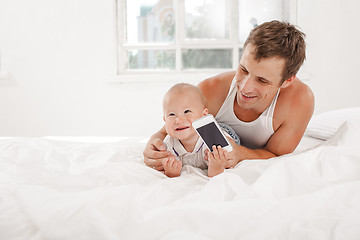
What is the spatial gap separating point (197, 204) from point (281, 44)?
729 mm

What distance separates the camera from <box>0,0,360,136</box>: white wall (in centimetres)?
275

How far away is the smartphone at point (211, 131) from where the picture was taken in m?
1.00

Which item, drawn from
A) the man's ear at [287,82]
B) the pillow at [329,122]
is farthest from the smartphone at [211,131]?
the pillow at [329,122]

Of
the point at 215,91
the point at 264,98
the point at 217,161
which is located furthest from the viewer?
the point at 215,91

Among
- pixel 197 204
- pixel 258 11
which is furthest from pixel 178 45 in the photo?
pixel 197 204

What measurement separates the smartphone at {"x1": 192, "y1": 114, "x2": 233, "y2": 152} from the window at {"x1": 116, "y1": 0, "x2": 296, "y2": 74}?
2.05 m

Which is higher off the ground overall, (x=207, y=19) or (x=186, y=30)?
(x=207, y=19)

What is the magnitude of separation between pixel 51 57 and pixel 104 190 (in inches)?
95.6

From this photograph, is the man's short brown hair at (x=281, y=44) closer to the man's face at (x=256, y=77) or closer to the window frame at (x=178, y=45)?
the man's face at (x=256, y=77)

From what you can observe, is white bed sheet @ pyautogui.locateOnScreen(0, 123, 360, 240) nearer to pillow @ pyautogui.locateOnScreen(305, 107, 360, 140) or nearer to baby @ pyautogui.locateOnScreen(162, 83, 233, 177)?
baby @ pyautogui.locateOnScreen(162, 83, 233, 177)

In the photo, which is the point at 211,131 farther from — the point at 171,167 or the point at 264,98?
the point at 264,98

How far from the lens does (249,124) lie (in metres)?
1.34

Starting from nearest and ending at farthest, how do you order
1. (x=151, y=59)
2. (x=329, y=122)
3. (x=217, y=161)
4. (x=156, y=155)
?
(x=217, y=161)
(x=156, y=155)
(x=329, y=122)
(x=151, y=59)

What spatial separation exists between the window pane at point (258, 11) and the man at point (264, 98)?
173 cm
